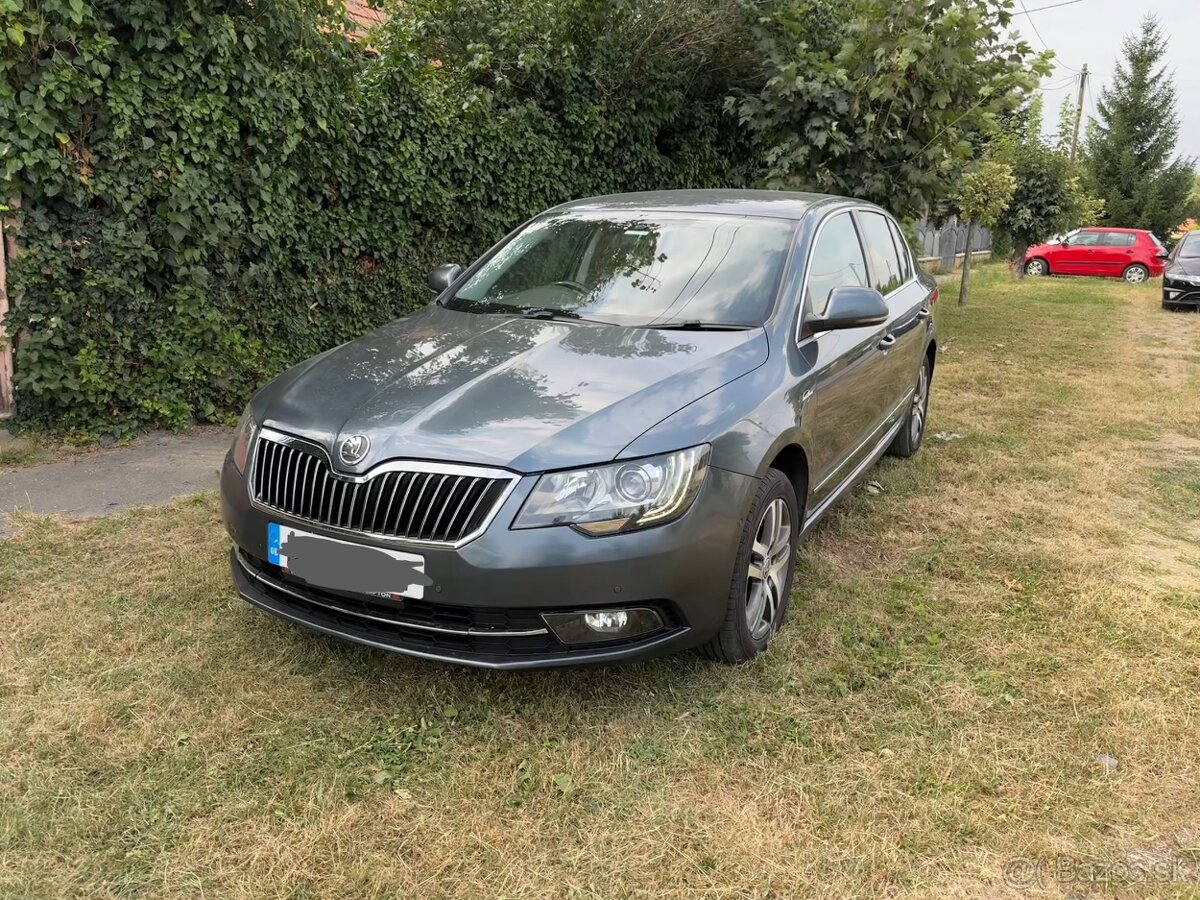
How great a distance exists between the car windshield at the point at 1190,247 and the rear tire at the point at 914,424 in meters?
13.1

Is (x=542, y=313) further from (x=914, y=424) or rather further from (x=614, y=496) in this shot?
(x=914, y=424)

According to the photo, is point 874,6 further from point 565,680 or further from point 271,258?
point 565,680

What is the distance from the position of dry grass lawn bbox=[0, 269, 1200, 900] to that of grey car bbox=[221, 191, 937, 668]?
300 millimetres

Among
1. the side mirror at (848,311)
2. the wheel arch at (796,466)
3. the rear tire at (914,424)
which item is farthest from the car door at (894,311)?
the wheel arch at (796,466)

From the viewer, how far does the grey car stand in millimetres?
2533

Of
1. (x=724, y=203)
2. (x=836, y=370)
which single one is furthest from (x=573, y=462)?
(x=724, y=203)

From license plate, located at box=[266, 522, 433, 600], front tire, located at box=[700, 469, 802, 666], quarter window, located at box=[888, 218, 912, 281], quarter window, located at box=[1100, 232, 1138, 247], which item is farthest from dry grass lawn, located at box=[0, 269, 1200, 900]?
quarter window, located at box=[1100, 232, 1138, 247]

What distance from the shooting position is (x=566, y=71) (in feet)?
25.8

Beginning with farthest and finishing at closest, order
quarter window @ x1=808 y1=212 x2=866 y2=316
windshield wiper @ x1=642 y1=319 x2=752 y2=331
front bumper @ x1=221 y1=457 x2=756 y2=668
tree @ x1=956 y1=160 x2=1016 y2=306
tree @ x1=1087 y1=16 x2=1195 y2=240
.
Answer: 1. tree @ x1=1087 y1=16 x2=1195 y2=240
2. tree @ x1=956 y1=160 x2=1016 y2=306
3. quarter window @ x1=808 y1=212 x2=866 y2=316
4. windshield wiper @ x1=642 y1=319 x2=752 y2=331
5. front bumper @ x1=221 y1=457 x2=756 y2=668

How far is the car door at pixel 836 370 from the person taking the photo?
349 cm

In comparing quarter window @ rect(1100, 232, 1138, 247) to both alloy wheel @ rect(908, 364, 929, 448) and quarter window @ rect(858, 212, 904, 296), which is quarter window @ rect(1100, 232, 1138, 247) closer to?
alloy wheel @ rect(908, 364, 929, 448)

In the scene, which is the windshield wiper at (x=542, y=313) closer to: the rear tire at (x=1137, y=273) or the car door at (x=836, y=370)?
the car door at (x=836, y=370)

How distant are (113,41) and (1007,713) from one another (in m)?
5.52

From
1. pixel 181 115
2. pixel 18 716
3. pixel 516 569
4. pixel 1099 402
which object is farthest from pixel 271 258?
pixel 1099 402
